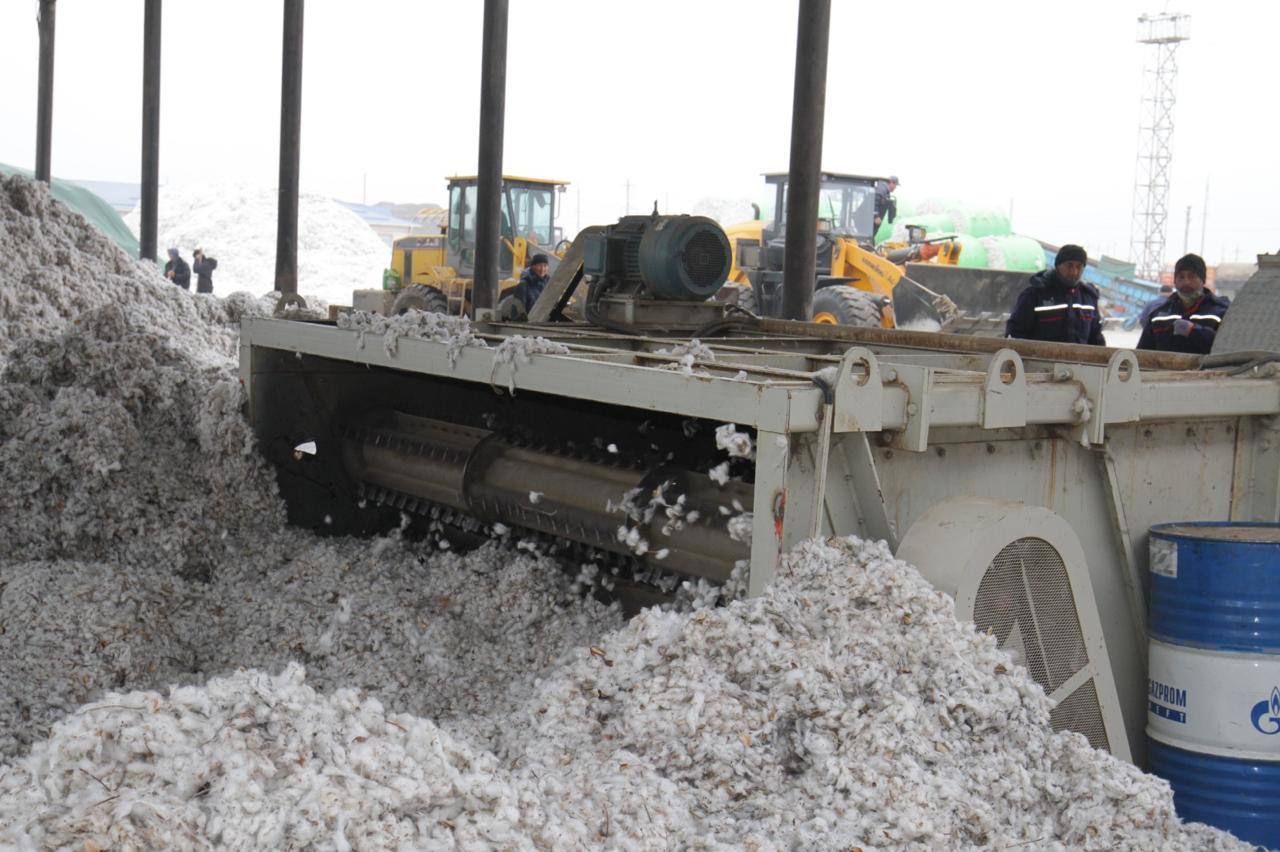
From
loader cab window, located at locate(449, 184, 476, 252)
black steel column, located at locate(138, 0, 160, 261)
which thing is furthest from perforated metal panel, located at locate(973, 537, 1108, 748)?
black steel column, located at locate(138, 0, 160, 261)

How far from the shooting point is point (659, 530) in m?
3.13

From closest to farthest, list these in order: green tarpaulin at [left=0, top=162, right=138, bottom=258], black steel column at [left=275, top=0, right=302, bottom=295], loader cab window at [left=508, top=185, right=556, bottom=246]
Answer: black steel column at [left=275, top=0, right=302, bottom=295] < loader cab window at [left=508, top=185, right=556, bottom=246] < green tarpaulin at [left=0, top=162, right=138, bottom=258]

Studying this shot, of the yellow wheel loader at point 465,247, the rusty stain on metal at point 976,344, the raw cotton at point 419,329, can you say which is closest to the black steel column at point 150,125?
the yellow wheel loader at point 465,247

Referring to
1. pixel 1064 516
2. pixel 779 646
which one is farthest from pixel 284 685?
pixel 1064 516

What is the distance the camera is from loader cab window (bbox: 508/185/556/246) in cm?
1436

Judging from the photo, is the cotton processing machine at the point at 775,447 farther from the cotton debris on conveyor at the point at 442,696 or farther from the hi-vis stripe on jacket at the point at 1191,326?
the hi-vis stripe on jacket at the point at 1191,326

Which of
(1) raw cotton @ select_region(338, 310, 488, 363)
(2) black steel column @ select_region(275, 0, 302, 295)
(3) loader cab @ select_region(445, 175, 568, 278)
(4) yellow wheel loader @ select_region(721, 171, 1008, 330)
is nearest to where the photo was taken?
(1) raw cotton @ select_region(338, 310, 488, 363)

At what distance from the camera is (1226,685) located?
9.12ft

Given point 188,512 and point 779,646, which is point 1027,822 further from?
point 188,512

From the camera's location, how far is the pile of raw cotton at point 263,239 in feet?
90.3

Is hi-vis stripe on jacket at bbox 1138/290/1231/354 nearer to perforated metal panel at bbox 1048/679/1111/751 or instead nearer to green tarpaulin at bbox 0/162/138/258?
perforated metal panel at bbox 1048/679/1111/751

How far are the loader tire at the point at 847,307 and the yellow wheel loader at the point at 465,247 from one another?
2783 millimetres

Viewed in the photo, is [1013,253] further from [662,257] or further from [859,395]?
[859,395]

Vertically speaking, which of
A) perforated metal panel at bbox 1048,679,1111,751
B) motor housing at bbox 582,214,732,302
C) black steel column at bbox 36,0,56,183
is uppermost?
black steel column at bbox 36,0,56,183
